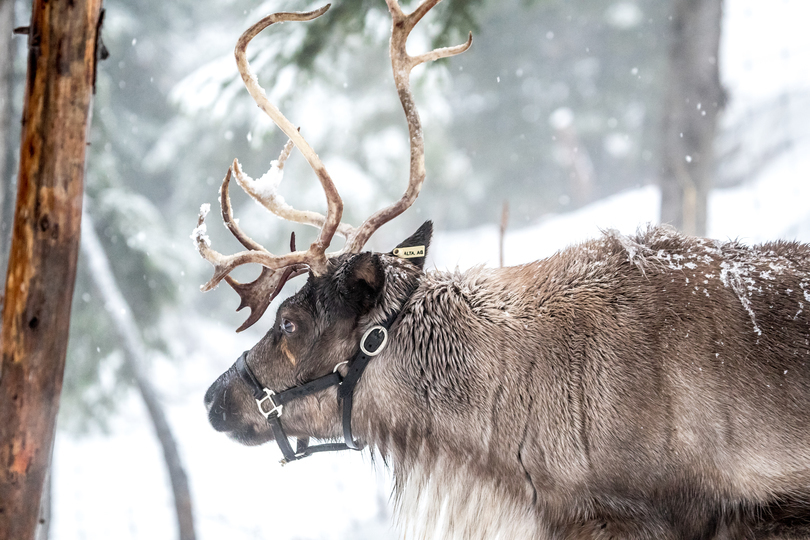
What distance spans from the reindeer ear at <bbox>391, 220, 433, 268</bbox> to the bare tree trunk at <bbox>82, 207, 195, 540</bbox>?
4.39 meters

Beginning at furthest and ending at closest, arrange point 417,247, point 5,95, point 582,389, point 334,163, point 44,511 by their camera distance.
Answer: point 334,163 < point 5,95 < point 44,511 < point 417,247 < point 582,389

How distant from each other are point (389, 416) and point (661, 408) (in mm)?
1016

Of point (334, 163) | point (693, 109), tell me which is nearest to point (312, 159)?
point (693, 109)

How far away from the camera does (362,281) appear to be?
2396 millimetres

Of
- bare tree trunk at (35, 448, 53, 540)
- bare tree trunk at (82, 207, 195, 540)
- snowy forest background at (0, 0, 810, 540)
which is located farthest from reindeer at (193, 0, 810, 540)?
bare tree trunk at (82, 207, 195, 540)

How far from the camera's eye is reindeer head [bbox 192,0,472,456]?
8.08 ft

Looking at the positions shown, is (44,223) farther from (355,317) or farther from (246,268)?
(246,268)

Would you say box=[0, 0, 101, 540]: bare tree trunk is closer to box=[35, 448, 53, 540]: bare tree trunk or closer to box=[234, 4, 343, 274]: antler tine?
box=[35, 448, 53, 540]: bare tree trunk

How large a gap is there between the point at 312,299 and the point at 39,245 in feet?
3.38

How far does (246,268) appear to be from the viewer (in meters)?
15.5

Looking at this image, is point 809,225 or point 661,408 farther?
point 809,225

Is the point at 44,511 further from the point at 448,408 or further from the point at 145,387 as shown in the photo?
A: the point at 448,408

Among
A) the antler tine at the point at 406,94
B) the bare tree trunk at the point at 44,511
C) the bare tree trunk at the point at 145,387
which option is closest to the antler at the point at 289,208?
the antler tine at the point at 406,94

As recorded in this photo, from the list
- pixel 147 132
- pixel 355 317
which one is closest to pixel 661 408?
pixel 355 317
